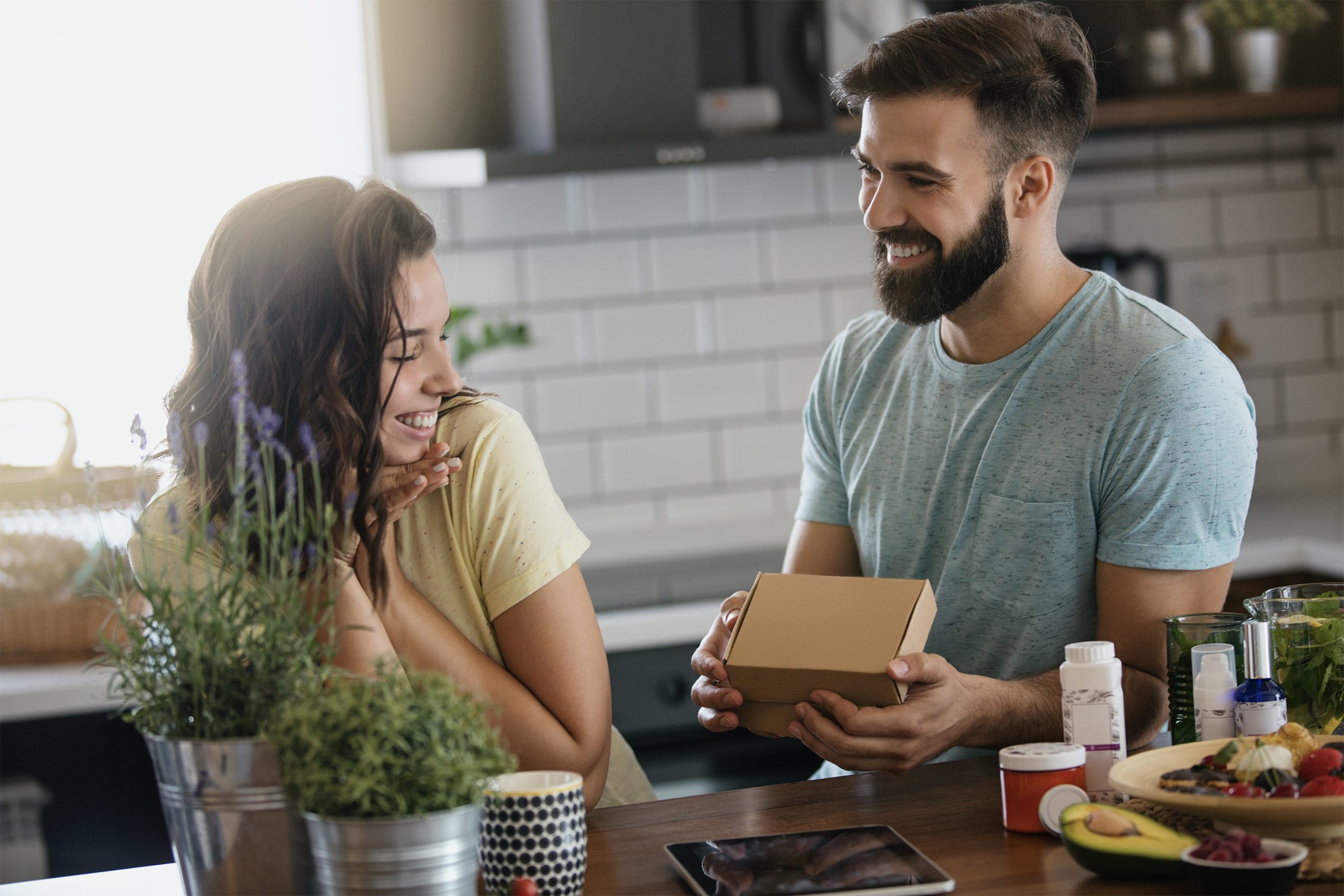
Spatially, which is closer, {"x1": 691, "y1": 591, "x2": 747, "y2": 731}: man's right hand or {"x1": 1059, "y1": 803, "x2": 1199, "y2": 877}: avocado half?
{"x1": 1059, "y1": 803, "x2": 1199, "y2": 877}: avocado half

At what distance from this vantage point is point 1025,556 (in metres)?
1.66

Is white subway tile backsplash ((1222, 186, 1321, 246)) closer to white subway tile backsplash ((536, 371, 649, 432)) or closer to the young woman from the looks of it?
white subway tile backsplash ((536, 371, 649, 432))

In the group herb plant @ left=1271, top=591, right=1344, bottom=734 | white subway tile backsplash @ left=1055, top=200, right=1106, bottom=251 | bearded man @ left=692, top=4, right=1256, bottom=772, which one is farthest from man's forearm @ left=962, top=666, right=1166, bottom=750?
white subway tile backsplash @ left=1055, top=200, right=1106, bottom=251

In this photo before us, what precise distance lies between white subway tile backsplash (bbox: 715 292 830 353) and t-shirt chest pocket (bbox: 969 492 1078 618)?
4.74 ft

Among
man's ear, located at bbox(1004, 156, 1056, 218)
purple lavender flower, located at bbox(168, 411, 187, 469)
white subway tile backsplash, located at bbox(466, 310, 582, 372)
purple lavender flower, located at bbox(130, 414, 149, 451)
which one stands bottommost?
white subway tile backsplash, located at bbox(466, 310, 582, 372)

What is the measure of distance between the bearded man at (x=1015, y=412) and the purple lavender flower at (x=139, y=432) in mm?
626

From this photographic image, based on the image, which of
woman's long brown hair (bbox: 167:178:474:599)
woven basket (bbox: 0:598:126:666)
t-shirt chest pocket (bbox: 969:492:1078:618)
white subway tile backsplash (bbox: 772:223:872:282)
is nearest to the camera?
woman's long brown hair (bbox: 167:178:474:599)

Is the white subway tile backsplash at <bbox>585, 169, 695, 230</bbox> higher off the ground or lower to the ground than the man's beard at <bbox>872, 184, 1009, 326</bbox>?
higher

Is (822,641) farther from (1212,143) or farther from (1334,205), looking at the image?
(1334,205)

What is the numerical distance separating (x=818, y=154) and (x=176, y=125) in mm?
1288

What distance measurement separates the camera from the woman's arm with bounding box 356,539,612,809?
1425 millimetres

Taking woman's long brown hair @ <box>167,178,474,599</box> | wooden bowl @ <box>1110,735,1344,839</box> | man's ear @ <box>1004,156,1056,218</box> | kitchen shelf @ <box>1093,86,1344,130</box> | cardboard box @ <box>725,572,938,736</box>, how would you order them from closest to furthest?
wooden bowl @ <box>1110,735,1344,839</box> → cardboard box @ <box>725,572,938,736</box> → woman's long brown hair @ <box>167,178,474,599</box> → man's ear @ <box>1004,156,1056,218</box> → kitchen shelf @ <box>1093,86,1344,130</box>

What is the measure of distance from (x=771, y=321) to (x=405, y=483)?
176 centimetres

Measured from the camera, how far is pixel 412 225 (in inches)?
57.8
